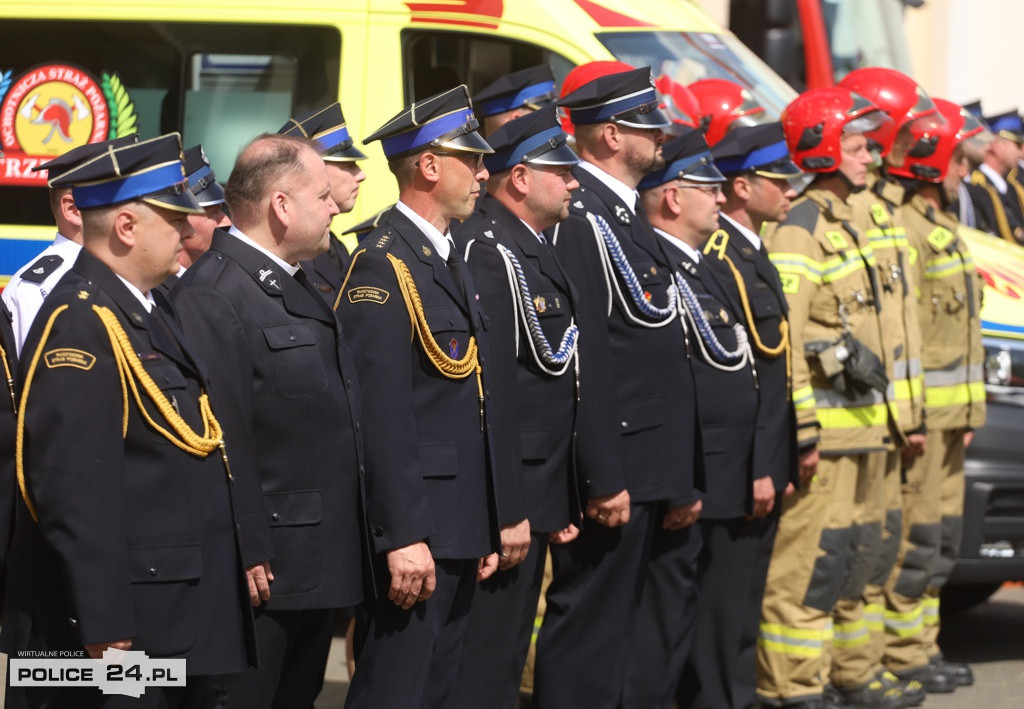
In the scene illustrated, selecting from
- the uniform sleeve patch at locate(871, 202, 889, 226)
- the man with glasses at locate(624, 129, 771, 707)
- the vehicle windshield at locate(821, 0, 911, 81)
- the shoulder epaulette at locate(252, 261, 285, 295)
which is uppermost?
the vehicle windshield at locate(821, 0, 911, 81)

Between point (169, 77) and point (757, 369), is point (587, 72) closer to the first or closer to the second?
point (757, 369)

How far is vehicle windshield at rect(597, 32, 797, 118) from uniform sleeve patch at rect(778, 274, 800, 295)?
4.48 feet

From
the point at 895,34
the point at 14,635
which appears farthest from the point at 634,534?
the point at 895,34

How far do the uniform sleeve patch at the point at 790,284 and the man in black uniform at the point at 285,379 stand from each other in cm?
250

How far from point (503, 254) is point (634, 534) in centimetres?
100

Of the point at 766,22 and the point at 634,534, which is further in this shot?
the point at 766,22

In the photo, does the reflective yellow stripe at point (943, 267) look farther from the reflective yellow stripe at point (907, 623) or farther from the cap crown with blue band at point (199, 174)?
the cap crown with blue band at point (199, 174)

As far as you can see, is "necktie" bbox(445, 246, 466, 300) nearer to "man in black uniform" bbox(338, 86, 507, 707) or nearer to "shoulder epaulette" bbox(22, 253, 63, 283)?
"man in black uniform" bbox(338, 86, 507, 707)

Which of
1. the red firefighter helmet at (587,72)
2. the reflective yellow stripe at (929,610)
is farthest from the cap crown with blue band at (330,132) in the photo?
the reflective yellow stripe at (929,610)

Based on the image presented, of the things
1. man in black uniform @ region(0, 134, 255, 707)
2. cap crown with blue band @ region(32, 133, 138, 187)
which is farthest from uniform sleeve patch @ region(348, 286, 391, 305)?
cap crown with blue band @ region(32, 133, 138, 187)

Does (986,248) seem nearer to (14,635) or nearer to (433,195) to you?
(433,195)

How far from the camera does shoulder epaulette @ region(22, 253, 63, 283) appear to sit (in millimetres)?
4621

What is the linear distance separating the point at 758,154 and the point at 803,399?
86 centimetres

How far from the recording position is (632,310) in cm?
525
